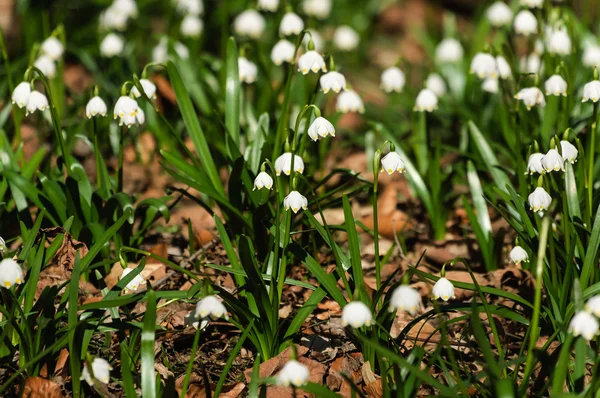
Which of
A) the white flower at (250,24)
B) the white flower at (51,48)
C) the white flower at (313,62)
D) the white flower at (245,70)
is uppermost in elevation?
the white flower at (250,24)

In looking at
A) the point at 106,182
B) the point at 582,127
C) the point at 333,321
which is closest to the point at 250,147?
the point at 106,182

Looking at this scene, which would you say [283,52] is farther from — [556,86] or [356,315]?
[356,315]

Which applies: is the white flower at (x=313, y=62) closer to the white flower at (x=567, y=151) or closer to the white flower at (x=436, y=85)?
the white flower at (x=567, y=151)

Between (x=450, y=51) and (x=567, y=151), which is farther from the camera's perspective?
(x=450, y=51)

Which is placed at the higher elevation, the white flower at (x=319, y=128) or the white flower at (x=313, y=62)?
the white flower at (x=313, y=62)

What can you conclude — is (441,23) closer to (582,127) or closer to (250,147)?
(582,127)

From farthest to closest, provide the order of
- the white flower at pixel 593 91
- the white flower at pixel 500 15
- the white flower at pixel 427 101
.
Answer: the white flower at pixel 500 15, the white flower at pixel 427 101, the white flower at pixel 593 91

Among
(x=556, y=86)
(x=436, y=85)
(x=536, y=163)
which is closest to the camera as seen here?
(x=536, y=163)

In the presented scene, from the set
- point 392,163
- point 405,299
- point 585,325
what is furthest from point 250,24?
point 585,325

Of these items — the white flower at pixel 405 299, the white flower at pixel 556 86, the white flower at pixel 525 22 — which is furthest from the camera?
the white flower at pixel 525 22

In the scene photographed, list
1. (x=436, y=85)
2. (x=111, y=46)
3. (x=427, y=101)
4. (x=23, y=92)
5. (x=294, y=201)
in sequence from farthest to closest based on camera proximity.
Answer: (x=436, y=85)
(x=111, y=46)
(x=427, y=101)
(x=23, y=92)
(x=294, y=201)

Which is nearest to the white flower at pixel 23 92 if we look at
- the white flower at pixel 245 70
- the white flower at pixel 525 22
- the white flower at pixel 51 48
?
the white flower at pixel 51 48
